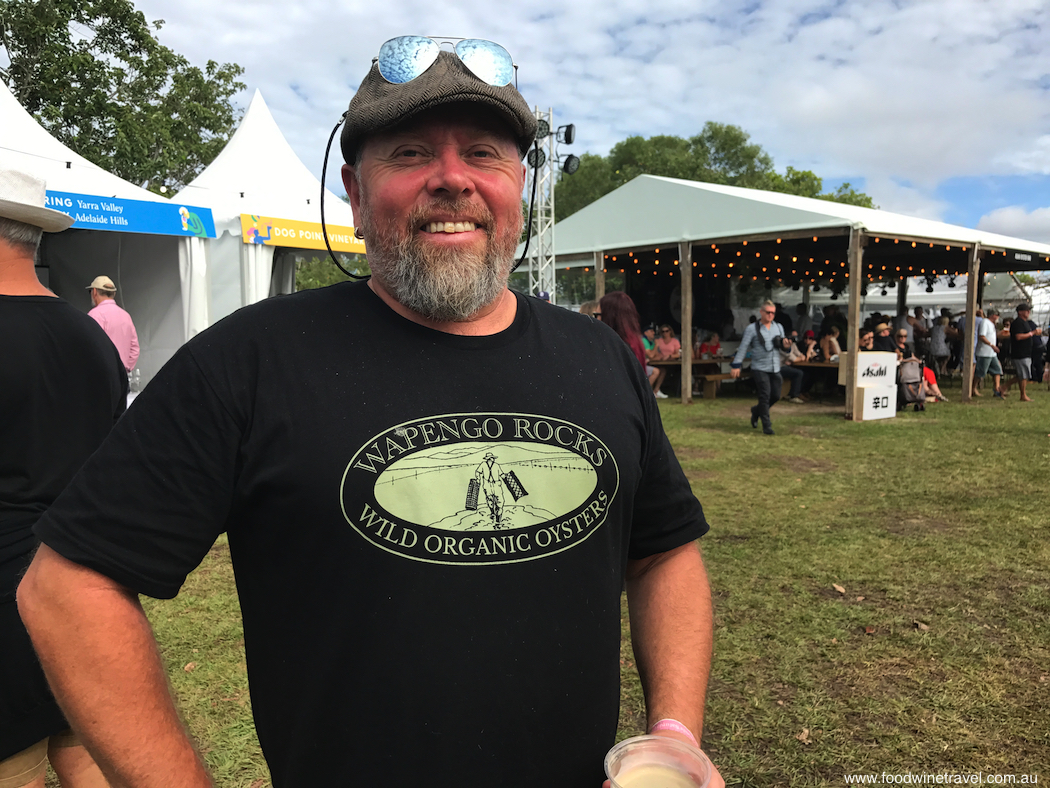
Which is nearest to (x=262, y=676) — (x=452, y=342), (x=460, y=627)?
(x=460, y=627)

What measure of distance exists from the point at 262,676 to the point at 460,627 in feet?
1.18

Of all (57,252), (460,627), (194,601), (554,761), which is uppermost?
(57,252)

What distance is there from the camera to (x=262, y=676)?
1214 mm

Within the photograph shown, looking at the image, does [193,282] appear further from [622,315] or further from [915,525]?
[915,525]

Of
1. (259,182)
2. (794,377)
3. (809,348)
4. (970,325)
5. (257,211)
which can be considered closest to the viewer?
(257,211)

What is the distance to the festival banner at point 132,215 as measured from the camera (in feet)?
24.8

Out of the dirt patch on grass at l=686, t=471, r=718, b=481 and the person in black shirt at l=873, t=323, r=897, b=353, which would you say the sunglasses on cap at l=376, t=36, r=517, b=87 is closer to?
the dirt patch on grass at l=686, t=471, r=718, b=481

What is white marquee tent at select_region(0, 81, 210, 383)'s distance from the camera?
807cm

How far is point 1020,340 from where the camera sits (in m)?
13.9

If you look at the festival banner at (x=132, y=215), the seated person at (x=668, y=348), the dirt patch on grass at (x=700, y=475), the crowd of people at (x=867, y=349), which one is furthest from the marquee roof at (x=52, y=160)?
the seated person at (x=668, y=348)

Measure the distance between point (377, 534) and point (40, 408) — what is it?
1.45 m

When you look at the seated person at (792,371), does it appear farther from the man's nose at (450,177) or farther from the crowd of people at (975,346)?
the man's nose at (450,177)

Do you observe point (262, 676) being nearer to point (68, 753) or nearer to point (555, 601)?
point (555, 601)

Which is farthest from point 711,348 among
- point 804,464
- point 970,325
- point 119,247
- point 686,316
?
point 119,247
